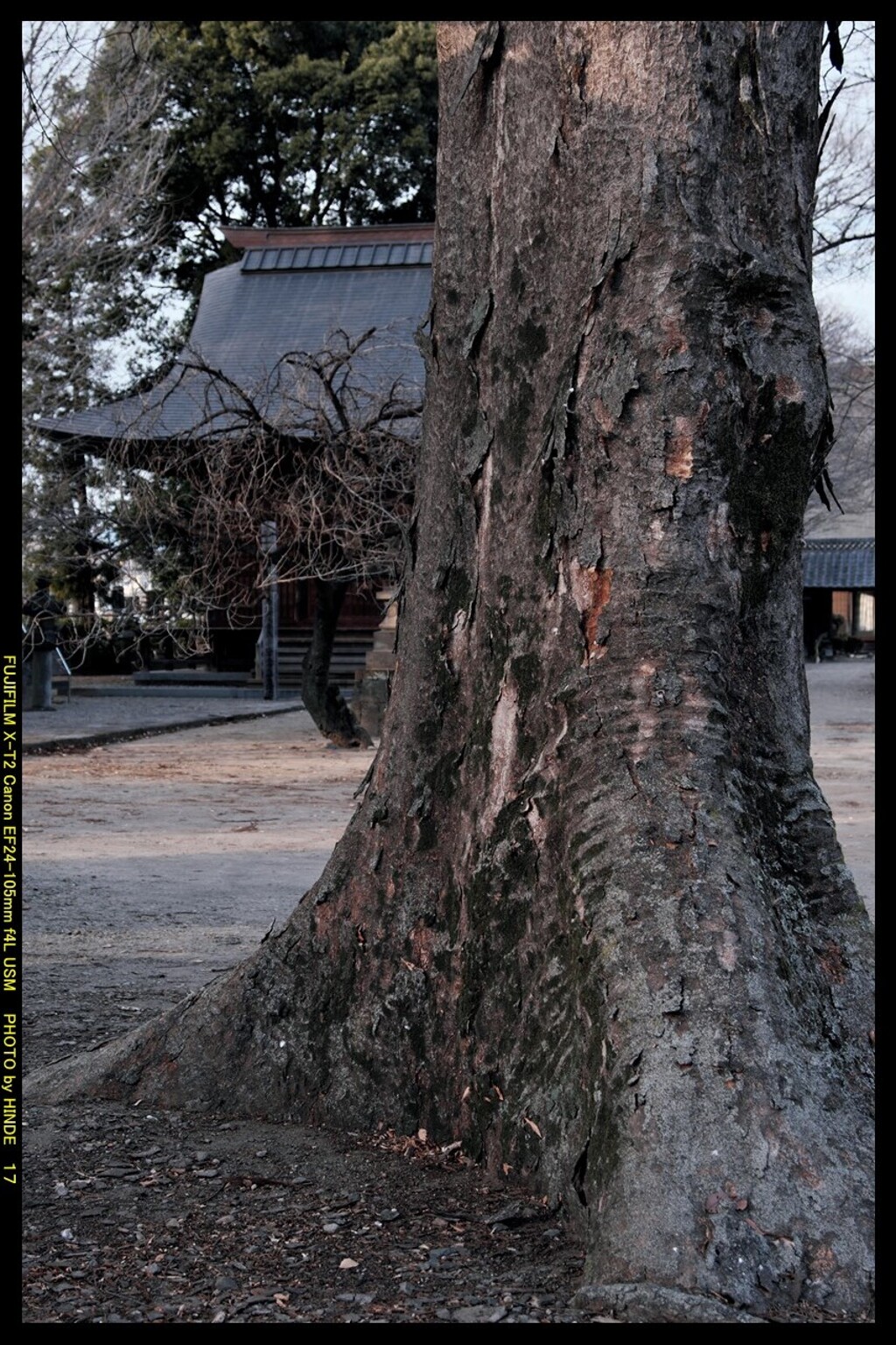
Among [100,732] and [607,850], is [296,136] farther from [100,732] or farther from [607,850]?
[607,850]

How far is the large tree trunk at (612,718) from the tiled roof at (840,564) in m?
39.8

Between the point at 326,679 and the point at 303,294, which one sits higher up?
the point at 303,294

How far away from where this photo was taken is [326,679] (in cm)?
1466

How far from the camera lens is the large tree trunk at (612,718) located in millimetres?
2523

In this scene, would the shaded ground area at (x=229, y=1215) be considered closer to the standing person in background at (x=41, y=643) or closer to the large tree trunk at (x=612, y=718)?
the large tree trunk at (x=612, y=718)

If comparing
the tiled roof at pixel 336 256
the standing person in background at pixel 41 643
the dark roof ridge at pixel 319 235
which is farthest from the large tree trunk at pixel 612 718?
the dark roof ridge at pixel 319 235

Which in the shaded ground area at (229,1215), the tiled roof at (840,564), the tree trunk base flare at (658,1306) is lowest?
the shaded ground area at (229,1215)

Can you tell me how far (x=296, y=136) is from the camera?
28.9 metres

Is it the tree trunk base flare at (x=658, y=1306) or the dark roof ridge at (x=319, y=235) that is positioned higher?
the dark roof ridge at (x=319, y=235)

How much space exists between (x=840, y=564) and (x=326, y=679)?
105 ft

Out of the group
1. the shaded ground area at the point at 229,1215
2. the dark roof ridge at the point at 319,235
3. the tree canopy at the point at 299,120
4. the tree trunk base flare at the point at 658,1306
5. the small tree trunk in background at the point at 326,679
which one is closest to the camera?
the tree trunk base flare at the point at 658,1306

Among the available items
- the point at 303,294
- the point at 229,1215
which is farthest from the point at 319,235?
the point at 229,1215

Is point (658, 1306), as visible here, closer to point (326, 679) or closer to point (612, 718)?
point (612, 718)
